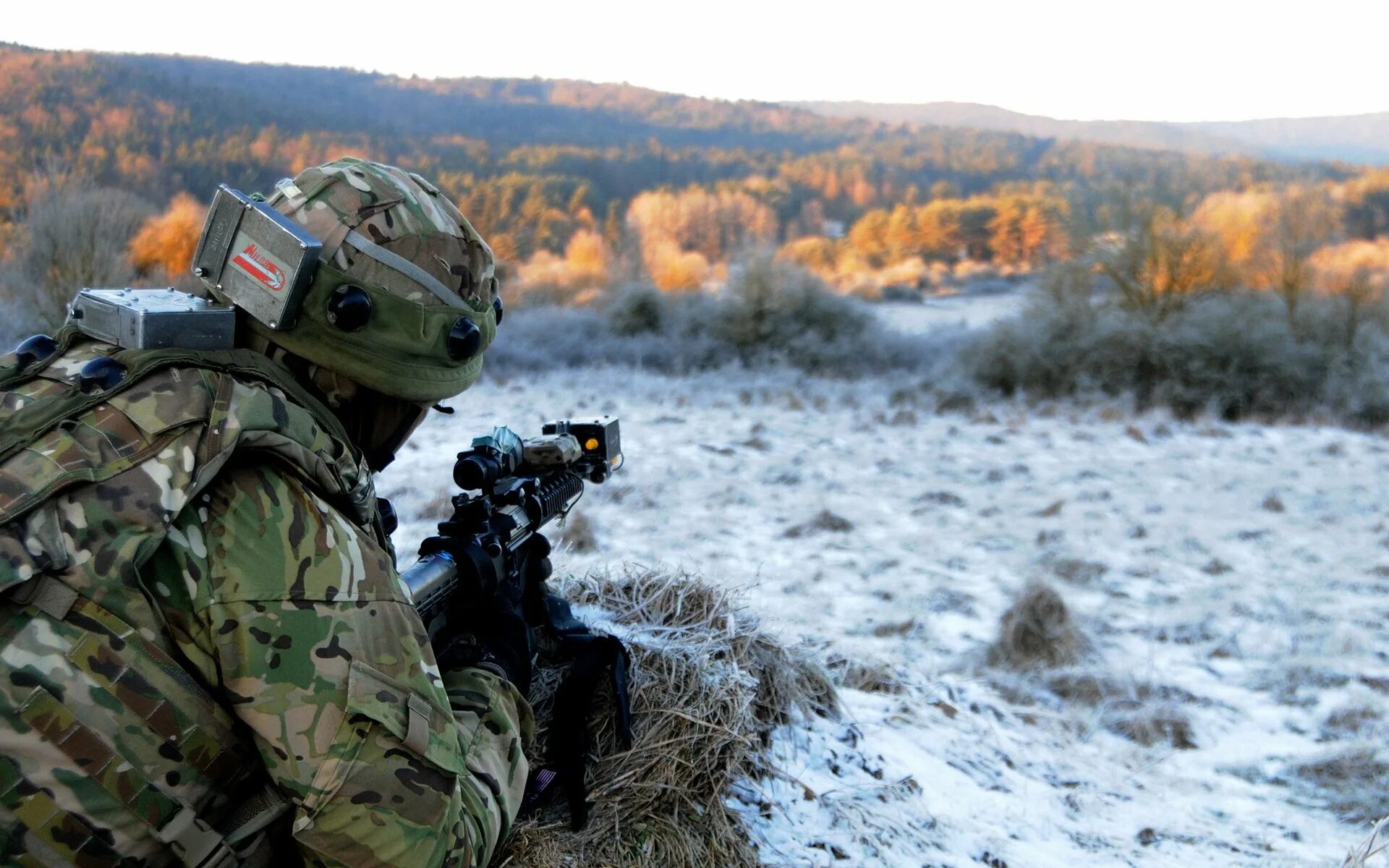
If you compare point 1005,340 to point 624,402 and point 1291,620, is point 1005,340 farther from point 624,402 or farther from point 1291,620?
point 1291,620

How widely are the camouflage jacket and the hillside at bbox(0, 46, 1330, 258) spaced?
224 inches

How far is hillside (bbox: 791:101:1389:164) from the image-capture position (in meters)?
77.3

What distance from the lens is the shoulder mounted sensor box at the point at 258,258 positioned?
159cm

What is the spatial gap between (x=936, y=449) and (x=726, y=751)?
28.3 feet

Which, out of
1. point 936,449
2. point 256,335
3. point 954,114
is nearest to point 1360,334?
point 936,449

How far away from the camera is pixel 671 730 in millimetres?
2771

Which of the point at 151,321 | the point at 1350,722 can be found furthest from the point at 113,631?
the point at 1350,722

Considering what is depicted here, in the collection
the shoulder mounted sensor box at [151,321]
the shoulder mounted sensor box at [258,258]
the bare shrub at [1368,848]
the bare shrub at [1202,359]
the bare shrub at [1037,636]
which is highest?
the shoulder mounted sensor box at [258,258]

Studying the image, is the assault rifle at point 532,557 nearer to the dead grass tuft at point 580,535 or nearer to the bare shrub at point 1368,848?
the bare shrub at point 1368,848

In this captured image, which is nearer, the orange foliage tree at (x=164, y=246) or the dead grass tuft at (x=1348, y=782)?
the dead grass tuft at (x=1348, y=782)

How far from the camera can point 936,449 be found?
11.1 meters

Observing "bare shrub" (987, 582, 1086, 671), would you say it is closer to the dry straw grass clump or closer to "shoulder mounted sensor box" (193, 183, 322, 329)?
the dry straw grass clump

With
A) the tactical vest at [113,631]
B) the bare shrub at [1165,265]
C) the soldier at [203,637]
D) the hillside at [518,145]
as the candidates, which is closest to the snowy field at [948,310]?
the hillside at [518,145]

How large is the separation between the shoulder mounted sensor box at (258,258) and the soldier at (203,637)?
1.3 inches
